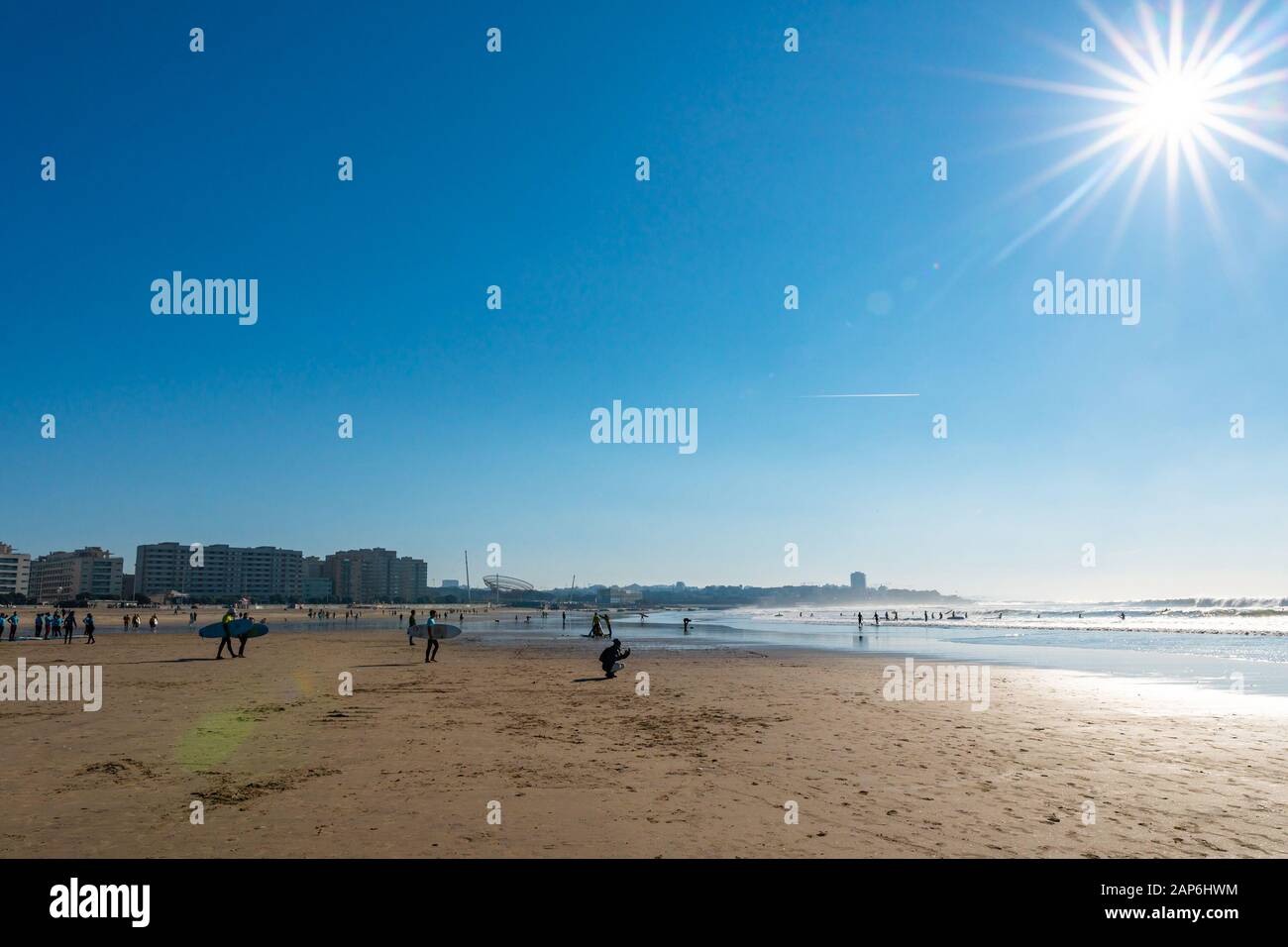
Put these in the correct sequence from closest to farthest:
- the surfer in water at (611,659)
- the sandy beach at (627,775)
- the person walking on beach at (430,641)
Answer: the sandy beach at (627,775) → the surfer in water at (611,659) → the person walking on beach at (430,641)

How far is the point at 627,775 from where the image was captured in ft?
34.7

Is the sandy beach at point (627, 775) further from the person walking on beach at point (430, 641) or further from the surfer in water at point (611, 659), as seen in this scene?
the person walking on beach at point (430, 641)

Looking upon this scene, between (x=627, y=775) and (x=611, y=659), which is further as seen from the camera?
(x=611, y=659)

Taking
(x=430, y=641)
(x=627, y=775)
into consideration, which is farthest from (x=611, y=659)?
(x=627, y=775)

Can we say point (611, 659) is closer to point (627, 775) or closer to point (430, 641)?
point (430, 641)

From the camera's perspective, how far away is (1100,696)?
20.9m

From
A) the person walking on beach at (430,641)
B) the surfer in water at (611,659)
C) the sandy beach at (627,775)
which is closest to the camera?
the sandy beach at (627,775)

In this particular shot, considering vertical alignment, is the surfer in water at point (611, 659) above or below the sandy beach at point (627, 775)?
below

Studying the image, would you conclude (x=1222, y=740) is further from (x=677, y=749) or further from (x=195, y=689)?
(x=195, y=689)

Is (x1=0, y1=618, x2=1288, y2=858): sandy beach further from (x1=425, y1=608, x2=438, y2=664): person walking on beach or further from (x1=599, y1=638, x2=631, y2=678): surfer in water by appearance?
(x1=425, y1=608, x2=438, y2=664): person walking on beach

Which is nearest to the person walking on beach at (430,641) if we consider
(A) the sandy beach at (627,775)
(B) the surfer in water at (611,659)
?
(B) the surfer in water at (611,659)

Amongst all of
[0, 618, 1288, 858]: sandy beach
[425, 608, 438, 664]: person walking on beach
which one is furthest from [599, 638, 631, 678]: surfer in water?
[425, 608, 438, 664]: person walking on beach

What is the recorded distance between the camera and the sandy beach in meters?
7.56

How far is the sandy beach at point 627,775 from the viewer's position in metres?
7.56
